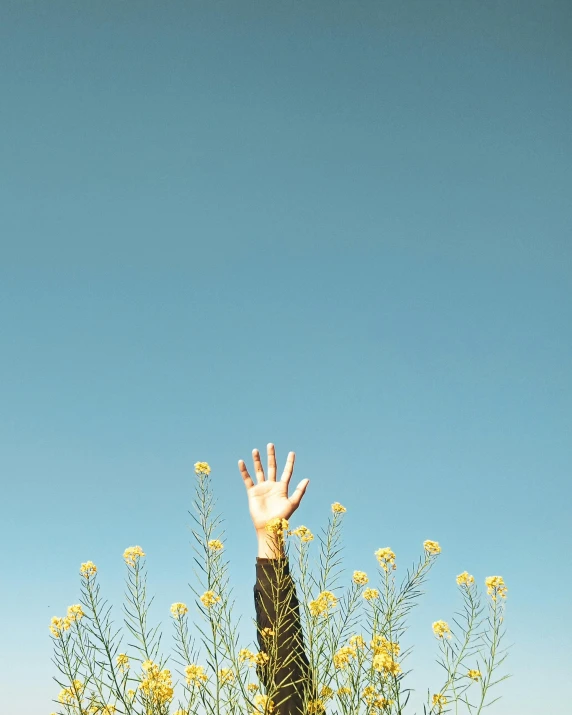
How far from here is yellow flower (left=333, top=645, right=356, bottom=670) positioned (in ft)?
7.72

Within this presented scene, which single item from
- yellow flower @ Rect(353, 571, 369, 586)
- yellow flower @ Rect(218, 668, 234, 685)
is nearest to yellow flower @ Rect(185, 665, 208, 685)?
yellow flower @ Rect(218, 668, 234, 685)

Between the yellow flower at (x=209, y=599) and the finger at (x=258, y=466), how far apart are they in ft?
2.02

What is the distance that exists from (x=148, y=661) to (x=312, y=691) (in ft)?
2.25

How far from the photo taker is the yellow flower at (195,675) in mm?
2359

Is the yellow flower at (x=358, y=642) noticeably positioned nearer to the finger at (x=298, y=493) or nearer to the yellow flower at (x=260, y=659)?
the yellow flower at (x=260, y=659)

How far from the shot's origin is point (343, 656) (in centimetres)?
236

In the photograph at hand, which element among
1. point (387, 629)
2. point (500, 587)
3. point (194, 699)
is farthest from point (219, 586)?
point (500, 587)

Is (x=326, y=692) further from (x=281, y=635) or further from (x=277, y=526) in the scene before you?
(x=277, y=526)

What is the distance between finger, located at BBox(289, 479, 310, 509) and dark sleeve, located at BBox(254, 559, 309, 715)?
402 millimetres

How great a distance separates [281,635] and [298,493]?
0.74 metres

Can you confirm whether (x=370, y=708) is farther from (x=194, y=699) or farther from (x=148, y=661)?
(x=148, y=661)

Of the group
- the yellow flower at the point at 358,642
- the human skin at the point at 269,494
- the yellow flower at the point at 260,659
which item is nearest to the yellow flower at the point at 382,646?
the yellow flower at the point at 358,642

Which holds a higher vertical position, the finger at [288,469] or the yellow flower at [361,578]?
the finger at [288,469]

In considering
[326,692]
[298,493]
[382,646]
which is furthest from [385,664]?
[298,493]
